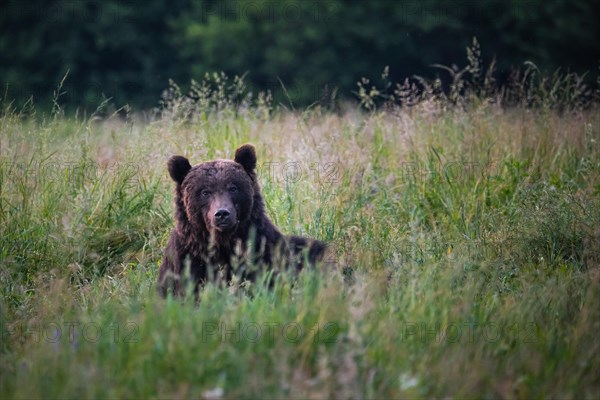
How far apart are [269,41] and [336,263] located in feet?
64.0

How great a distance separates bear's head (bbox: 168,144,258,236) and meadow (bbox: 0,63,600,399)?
2.17 ft

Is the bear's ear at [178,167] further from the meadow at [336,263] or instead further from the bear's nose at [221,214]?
the meadow at [336,263]

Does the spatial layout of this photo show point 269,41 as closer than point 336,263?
No

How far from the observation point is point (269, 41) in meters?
24.5

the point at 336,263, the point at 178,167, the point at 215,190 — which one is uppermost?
the point at 178,167

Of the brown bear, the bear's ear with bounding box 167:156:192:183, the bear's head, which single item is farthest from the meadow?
the bear's ear with bounding box 167:156:192:183

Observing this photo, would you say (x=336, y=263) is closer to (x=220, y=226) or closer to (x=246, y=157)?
(x=220, y=226)

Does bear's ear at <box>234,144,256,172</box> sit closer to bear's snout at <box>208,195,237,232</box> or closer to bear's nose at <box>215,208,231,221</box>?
bear's snout at <box>208,195,237,232</box>

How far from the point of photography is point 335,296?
4438mm

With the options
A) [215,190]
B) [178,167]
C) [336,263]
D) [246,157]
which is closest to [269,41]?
[246,157]

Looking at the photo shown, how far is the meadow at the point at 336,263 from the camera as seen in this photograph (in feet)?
12.8

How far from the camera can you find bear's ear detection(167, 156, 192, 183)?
20.0ft

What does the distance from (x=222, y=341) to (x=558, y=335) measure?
6.41 feet

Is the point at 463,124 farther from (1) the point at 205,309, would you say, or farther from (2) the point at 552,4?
(2) the point at 552,4
